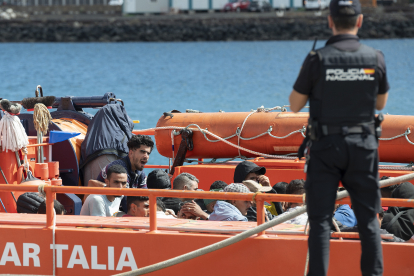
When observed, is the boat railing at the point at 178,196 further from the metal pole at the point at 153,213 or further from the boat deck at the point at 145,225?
the boat deck at the point at 145,225

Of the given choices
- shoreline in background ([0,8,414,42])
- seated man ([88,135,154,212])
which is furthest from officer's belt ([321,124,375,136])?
shoreline in background ([0,8,414,42])

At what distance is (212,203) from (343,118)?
269cm

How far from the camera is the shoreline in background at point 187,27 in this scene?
6912cm

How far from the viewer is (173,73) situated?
48.2 metres

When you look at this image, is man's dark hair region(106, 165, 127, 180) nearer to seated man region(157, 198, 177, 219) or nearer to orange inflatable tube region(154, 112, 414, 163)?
seated man region(157, 198, 177, 219)

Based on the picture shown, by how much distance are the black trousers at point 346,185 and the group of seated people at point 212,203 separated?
81 centimetres

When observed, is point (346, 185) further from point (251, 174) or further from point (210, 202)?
point (251, 174)

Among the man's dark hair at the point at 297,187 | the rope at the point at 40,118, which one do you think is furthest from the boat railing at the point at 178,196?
the rope at the point at 40,118

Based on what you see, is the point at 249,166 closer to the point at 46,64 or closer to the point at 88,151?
the point at 88,151

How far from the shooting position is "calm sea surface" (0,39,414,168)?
32094 millimetres

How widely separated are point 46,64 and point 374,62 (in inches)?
2126

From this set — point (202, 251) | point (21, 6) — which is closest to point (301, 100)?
point (202, 251)

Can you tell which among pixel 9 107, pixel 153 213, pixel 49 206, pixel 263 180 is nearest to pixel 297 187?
pixel 263 180

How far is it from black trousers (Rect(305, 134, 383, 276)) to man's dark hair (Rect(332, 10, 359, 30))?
1.90 feet
